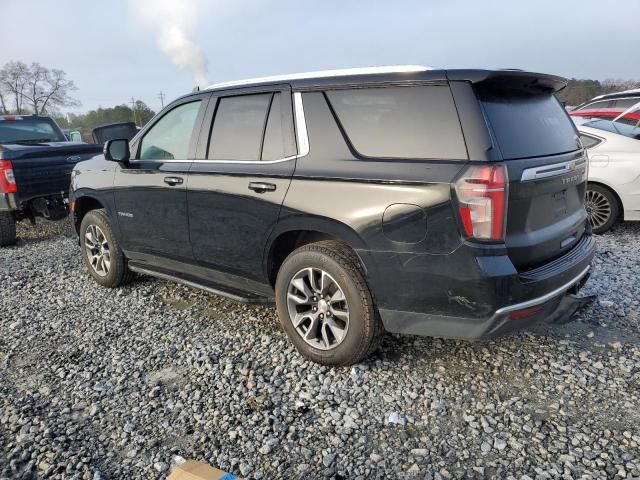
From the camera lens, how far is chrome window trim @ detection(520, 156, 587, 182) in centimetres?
270

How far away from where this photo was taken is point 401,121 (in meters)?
2.88

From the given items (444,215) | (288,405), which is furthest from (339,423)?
(444,215)

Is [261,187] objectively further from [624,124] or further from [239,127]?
[624,124]

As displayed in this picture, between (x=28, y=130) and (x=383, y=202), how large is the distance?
8.07 metres

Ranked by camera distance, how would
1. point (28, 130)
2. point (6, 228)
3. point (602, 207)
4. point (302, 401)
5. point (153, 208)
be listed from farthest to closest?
point (28, 130) → point (6, 228) → point (602, 207) → point (153, 208) → point (302, 401)

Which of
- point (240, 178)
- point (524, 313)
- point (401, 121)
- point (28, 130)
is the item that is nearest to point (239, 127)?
point (240, 178)

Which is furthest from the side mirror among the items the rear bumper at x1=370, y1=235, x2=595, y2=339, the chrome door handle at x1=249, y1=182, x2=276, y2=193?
the rear bumper at x1=370, y1=235, x2=595, y2=339

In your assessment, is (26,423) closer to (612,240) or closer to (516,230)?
(516,230)

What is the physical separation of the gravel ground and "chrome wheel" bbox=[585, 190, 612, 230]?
7.67ft

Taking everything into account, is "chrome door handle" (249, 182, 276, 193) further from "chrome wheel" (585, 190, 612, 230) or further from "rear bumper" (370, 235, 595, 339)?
"chrome wheel" (585, 190, 612, 230)

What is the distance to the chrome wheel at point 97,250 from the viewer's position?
502cm

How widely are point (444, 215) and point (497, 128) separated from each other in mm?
563

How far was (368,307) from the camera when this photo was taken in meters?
3.02

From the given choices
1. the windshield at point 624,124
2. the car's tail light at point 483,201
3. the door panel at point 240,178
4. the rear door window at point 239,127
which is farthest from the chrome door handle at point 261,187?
the windshield at point 624,124
